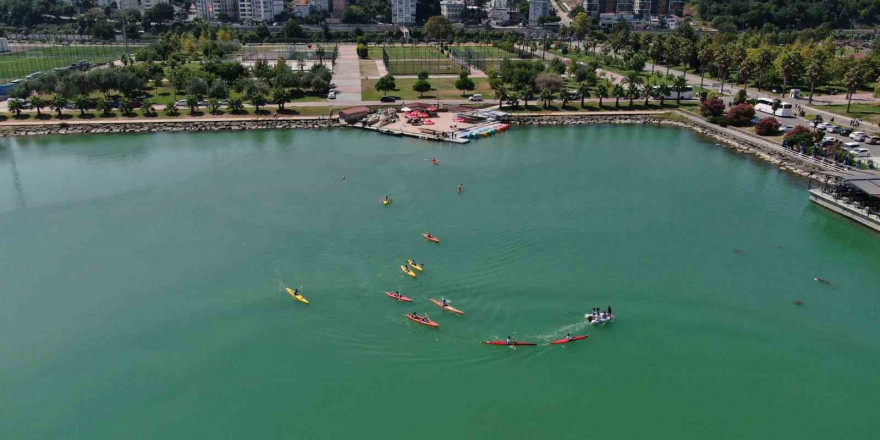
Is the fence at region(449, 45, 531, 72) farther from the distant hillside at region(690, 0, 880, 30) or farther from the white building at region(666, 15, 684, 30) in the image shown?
the white building at region(666, 15, 684, 30)

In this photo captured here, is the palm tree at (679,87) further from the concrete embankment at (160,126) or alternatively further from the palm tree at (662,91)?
the concrete embankment at (160,126)

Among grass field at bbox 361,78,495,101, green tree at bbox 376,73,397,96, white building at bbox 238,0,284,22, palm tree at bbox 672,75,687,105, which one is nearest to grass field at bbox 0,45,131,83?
grass field at bbox 361,78,495,101

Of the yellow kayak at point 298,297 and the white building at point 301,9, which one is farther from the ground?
the white building at point 301,9

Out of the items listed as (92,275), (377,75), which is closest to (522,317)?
(92,275)

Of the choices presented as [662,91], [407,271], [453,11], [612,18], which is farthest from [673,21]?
[407,271]

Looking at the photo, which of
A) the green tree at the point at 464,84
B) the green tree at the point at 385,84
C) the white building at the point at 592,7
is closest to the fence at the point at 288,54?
the green tree at the point at 385,84
